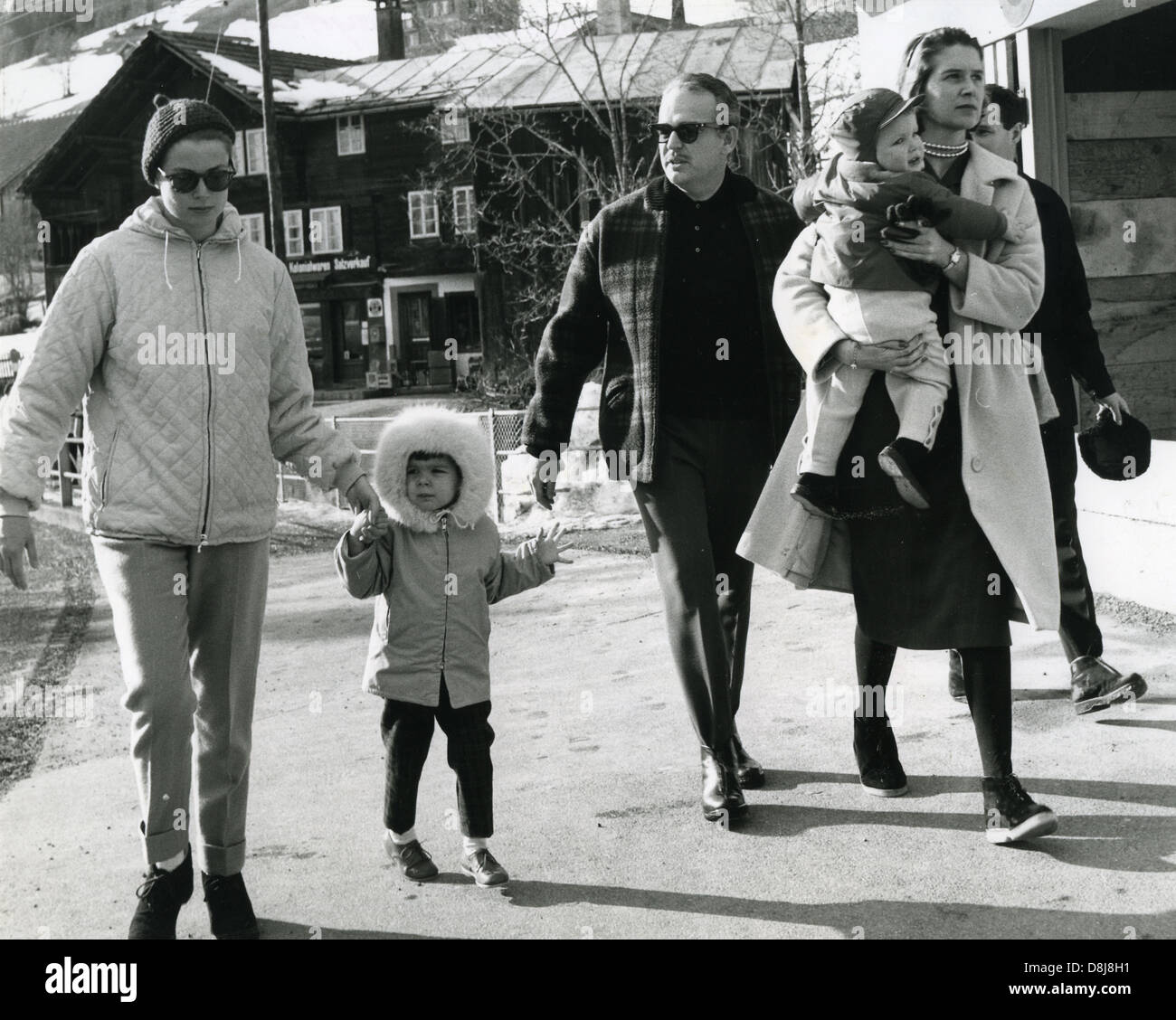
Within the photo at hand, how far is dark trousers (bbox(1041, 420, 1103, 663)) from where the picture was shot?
189 inches

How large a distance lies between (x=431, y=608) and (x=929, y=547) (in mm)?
1337

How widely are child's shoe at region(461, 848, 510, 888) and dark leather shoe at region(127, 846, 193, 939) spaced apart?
74 centimetres

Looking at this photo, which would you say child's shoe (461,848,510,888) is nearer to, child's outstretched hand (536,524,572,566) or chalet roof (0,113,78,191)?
child's outstretched hand (536,524,572,566)

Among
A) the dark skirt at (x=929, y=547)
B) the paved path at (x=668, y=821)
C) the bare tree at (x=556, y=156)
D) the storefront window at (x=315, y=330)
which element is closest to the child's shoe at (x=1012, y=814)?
the paved path at (x=668, y=821)

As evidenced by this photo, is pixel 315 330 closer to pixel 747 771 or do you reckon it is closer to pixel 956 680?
pixel 956 680

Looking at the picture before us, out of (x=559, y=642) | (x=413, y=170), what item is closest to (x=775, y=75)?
(x=413, y=170)

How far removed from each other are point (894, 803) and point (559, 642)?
10.7ft

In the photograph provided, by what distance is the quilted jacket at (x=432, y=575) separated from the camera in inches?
145

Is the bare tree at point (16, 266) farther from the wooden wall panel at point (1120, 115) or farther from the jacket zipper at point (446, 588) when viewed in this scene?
the jacket zipper at point (446, 588)

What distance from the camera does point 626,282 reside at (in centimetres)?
438

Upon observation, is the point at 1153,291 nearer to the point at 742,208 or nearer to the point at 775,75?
the point at 742,208

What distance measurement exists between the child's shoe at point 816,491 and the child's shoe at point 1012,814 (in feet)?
2.76

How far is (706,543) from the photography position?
4.24 m

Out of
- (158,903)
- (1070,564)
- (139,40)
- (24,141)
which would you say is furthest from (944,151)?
(24,141)
